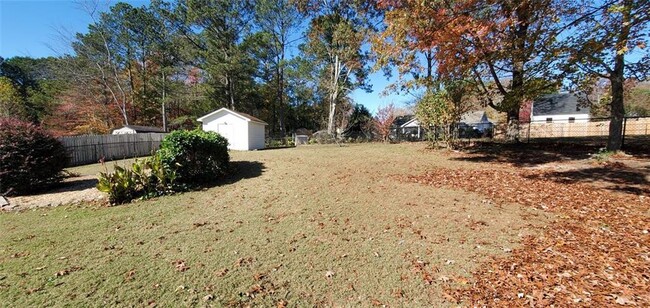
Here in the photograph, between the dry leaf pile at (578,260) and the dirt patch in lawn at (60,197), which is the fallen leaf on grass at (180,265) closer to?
the dry leaf pile at (578,260)

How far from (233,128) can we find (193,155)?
10693mm

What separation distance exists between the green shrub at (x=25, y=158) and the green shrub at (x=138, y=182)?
2452 mm

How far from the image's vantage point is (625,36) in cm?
526

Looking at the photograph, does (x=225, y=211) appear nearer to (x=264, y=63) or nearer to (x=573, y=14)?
(x=573, y=14)

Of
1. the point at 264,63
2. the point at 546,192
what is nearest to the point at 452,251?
the point at 546,192

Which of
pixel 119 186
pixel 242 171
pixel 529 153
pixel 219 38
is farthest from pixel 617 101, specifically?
pixel 219 38

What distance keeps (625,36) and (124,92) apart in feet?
114

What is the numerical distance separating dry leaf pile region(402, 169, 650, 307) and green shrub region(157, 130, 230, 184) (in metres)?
7.28

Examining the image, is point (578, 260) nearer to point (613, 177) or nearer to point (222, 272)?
point (222, 272)

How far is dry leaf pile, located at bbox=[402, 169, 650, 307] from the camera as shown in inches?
104

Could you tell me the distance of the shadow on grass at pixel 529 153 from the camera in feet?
32.5

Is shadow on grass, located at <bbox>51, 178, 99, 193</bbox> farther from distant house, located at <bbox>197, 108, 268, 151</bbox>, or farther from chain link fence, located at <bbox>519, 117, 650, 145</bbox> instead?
chain link fence, located at <bbox>519, 117, 650, 145</bbox>

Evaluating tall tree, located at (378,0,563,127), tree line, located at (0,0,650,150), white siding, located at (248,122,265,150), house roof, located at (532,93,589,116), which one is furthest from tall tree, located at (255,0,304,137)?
house roof, located at (532,93,589,116)

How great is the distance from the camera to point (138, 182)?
280 inches
